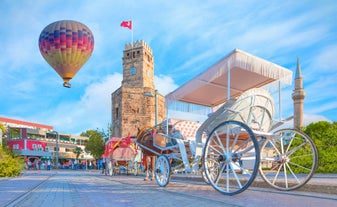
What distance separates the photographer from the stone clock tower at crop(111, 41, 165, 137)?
168 feet

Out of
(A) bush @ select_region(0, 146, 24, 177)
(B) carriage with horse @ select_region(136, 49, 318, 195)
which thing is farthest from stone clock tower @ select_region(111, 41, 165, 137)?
(B) carriage with horse @ select_region(136, 49, 318, 195)

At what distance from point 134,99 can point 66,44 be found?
104 ft

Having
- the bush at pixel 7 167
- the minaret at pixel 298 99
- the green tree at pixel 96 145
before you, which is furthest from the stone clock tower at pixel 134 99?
the bush at pixel 7 167

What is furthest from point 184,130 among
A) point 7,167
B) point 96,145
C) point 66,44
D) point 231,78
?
point 96,145

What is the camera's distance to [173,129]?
7855 millimetres

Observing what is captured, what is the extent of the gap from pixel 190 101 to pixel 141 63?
50.7 metres

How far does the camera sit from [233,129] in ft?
18.4

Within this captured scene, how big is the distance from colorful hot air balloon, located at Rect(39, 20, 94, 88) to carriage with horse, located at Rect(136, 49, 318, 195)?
1386 centimetres

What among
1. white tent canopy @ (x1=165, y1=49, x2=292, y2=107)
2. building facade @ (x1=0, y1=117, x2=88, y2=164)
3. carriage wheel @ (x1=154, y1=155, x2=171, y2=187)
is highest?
white tent canopy @ (x1=165, y1=49, x2=292, y2=107)

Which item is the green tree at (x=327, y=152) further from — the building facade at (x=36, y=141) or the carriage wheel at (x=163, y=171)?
the building facade at (x=36, y=141)

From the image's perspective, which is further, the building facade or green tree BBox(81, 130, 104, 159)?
the building facade

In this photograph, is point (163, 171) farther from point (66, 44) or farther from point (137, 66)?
point (137, 66)

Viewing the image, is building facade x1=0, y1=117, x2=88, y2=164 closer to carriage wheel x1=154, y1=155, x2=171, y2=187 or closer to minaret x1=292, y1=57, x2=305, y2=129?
minaret x1=292, y1=57, x2=305, y2=129

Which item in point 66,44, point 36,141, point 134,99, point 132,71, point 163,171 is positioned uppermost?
point 132,71
